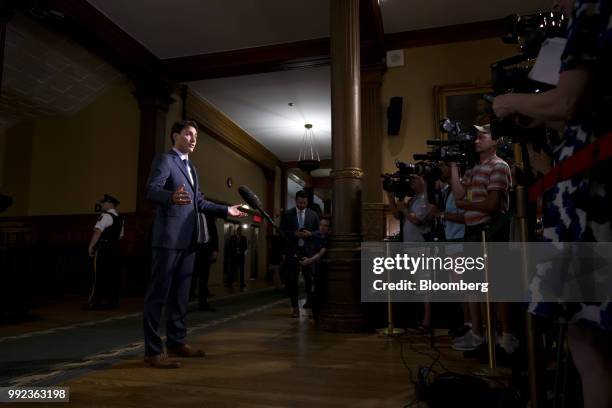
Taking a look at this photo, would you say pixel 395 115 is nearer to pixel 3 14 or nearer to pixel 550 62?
pixel 3 14

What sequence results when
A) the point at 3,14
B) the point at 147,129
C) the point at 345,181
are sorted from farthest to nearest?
the point at 147,129
the point at 3,14
the point at 345,181

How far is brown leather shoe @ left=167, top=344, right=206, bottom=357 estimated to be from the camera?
2.66 m

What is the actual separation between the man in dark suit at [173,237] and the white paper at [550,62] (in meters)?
1.82

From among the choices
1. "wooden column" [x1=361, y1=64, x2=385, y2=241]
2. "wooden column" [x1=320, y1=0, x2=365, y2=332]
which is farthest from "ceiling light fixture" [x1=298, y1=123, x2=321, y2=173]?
"wooden column" [x1=320, y1=0, x2=365, y2=332]

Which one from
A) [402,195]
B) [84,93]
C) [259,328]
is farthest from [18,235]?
[402,195]

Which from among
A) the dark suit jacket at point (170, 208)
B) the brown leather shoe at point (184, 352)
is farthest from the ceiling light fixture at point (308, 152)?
the brown leather shoe at point (184, 352)

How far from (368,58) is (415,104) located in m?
0.99

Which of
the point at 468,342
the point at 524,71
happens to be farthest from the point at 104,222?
the point at 524,71

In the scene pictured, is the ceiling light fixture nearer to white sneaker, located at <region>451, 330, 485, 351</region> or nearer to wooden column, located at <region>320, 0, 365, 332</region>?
wooden column, located at <region>320, 0, 365, 332</region>

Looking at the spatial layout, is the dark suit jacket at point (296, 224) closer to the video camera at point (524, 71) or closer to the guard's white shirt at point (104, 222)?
the guard's white shirt at point (104, 222)

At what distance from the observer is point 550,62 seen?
1022 millimetres

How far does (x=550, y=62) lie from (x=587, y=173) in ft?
1.02

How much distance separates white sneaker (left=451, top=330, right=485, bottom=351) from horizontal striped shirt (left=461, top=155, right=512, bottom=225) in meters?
0.81

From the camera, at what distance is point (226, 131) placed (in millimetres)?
9930
